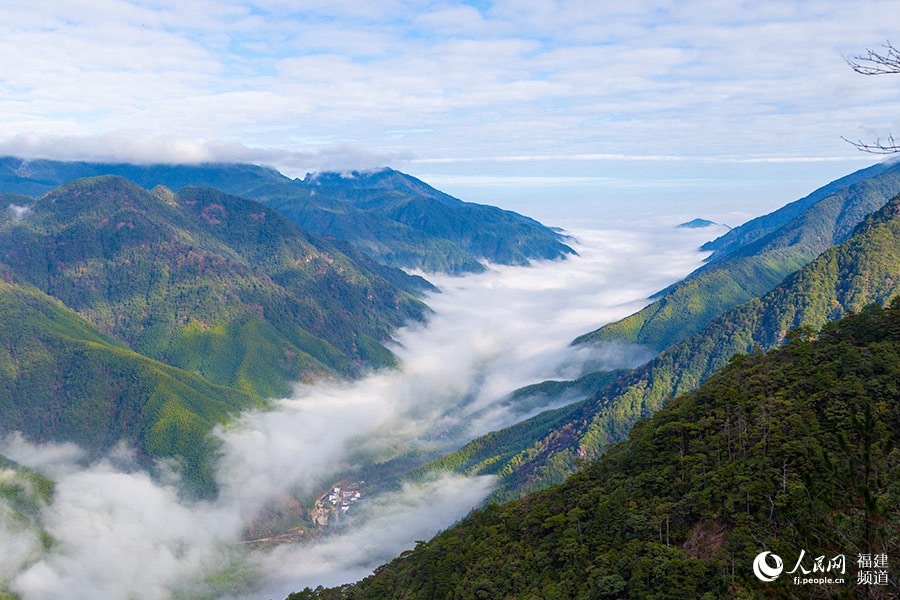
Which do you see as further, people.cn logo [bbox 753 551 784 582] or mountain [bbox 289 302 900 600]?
mountain [bbox 289 302 900 600]

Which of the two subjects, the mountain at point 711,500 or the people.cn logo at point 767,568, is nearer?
the people.cn logo at point 767,568

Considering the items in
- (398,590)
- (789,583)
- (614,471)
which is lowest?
(398,590)

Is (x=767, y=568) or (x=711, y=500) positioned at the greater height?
(x=711, y=500)

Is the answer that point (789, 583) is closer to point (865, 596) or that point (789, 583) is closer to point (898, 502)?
point (898, 502)

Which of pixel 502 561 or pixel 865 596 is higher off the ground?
pixel 865 596

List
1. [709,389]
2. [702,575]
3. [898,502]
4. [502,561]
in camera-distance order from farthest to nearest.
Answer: [709,389] < [502,561] < [702,575] < [898,502]

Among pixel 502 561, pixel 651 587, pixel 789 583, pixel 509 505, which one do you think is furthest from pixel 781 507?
pixel 509 505

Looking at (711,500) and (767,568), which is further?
(711,500)

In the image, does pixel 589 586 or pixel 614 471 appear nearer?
pixel 589 586
